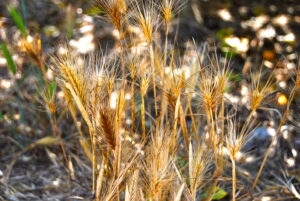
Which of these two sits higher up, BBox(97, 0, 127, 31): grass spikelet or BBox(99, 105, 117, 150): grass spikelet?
BBox(97, 0, 127, 31): grass spikelet

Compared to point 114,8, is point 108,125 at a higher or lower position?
lower

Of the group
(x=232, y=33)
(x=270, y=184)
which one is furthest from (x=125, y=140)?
(x=232, y=33)

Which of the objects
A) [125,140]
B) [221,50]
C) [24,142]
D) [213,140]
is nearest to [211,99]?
[213,140]

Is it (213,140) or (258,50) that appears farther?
(258,50)

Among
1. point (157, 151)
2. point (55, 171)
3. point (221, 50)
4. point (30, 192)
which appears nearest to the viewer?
point (157, 151)

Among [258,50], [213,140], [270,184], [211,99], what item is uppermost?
[211,99]

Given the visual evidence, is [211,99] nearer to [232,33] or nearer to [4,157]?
[4,157]

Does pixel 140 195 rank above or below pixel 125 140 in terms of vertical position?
below

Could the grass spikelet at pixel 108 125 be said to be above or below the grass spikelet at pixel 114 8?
below

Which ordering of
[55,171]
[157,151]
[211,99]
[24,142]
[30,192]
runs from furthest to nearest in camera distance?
1. [24,142]
2. [55,171]
3. [30,192]
4. [211,99]
5. [157,151]

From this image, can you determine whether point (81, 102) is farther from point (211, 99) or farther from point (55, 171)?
point (55, 171)
